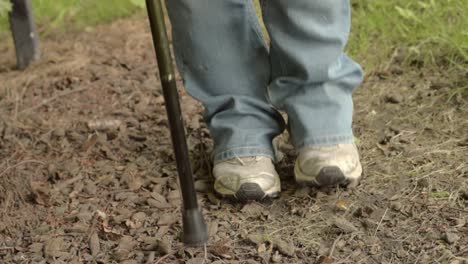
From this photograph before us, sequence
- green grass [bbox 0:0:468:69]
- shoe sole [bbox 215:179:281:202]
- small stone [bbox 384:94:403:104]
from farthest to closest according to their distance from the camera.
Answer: green grass [bbox 0:0:468:69]
small stone [bbox 384:94:403:104]
shoe sole [bbox 215:179:281:202]

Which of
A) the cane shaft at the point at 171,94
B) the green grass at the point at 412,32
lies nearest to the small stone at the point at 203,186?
the cane shaft at the point at 171,94

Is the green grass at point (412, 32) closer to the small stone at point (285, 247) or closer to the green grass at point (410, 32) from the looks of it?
the green grass at point (410, 32)

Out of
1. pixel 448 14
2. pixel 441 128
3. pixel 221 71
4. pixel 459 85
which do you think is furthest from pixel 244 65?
pixel 448 14

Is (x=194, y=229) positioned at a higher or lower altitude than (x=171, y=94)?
lower

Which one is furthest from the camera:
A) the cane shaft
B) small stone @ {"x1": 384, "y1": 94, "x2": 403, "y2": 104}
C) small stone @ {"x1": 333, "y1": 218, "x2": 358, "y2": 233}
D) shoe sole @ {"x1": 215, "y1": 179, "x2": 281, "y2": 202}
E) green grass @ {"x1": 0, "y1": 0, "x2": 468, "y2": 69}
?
green grass @ {"x1": 0, "y1": 0, "x2": 468, "y2": 69}

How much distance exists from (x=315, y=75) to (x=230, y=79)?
9.0 inches

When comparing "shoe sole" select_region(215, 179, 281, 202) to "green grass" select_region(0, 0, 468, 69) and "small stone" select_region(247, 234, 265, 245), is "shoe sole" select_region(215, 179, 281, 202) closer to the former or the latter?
"small stone" select_region(247, 234, 265, 245)

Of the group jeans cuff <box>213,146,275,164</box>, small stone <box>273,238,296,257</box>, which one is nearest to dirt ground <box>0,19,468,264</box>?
small stone <box>273,238,296,257</box>

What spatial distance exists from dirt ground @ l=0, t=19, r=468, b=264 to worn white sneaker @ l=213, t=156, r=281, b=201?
0.03 metres

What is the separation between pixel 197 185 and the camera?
6.03 ft

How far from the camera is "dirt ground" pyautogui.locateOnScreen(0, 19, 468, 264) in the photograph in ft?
5.15

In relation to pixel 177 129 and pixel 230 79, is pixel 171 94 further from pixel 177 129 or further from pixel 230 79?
pixel 230 79

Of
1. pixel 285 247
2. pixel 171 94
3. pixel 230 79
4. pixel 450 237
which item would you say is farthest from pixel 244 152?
pixel 450 237

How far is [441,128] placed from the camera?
6.63 ft
